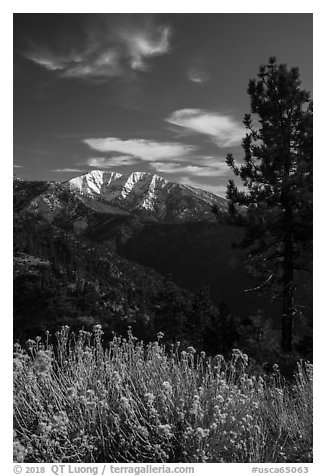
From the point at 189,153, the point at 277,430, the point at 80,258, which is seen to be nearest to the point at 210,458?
the point at 277,430

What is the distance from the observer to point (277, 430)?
5.32 m

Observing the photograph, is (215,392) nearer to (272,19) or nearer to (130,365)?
(130,365)

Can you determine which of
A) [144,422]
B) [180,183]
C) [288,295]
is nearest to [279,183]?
[288,295]

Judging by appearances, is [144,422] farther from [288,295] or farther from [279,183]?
[279,183]

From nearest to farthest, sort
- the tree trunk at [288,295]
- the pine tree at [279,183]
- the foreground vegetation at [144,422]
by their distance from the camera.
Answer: the foreground vegetation at [144,422] < the pine tree at [279,183] < the tree trunk at [288,295]

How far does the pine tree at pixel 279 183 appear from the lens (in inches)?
455

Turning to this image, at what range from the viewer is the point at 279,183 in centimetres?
1245

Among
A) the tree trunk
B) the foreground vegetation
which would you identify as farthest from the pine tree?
the foreground vegetation

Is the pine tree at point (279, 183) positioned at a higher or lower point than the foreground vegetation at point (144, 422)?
higher

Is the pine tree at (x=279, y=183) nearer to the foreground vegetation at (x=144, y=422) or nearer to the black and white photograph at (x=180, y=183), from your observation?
the black and white photograph at (x=180, y=183)

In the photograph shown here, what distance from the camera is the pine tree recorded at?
11.6 meters

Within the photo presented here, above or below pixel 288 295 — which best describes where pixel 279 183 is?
above

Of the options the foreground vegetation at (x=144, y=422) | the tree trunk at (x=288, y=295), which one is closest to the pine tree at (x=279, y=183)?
the tree trunk at (x=288, y=295)
